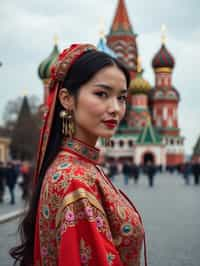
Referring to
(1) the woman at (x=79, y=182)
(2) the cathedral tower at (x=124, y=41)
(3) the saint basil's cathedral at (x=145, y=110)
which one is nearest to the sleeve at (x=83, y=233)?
(1) the woman at (x=79, y=182)

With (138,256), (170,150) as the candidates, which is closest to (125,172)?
(138,256)

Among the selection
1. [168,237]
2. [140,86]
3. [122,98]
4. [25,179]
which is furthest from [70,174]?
[140,86]

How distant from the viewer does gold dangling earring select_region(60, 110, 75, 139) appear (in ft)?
7.36

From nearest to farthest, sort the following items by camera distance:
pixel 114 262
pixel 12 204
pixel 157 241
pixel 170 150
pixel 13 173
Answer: pixel 114 262
pixel 157 241
pixel 12 204
pixel 13 173
pixel 170 150

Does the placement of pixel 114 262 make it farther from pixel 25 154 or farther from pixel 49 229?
pixel 25 154

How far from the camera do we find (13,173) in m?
16.7

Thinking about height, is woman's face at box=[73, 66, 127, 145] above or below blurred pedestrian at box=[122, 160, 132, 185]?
above

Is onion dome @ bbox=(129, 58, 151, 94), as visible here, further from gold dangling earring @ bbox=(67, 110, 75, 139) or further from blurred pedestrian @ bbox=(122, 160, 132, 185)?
gold dangling earring @ bbox=(67, 110, 75, 139)

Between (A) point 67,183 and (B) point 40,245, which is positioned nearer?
(A) point 67,183

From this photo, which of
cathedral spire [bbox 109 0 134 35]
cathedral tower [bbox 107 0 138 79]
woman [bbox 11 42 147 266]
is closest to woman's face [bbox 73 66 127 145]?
woman [bbox 11 42 147 266]

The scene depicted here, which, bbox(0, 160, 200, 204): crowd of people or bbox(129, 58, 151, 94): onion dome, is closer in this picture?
bbox(0, 160, 200, 204): crowd of people

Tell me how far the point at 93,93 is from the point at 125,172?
2717 cm

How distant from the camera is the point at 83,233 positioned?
74.5 inches

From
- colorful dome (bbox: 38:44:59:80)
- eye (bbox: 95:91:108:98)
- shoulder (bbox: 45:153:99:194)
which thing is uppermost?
colorful dome (bbox: 38:44:59:80)
